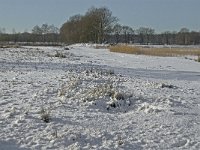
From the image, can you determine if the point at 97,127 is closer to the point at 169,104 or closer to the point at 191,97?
the point at 169,104

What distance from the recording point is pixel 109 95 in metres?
10.1

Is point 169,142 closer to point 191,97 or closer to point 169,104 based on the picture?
point 169,104

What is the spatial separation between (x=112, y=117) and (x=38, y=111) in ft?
5.18

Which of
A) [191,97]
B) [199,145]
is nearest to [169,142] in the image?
[199,145]

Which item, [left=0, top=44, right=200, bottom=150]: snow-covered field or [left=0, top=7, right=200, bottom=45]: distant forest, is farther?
[left=0, top=7, right=200, bottom=45]: distant forest

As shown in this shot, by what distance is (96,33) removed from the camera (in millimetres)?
93188

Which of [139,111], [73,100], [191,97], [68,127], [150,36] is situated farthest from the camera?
[150,36]

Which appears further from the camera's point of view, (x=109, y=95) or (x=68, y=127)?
(x=109, y=95)

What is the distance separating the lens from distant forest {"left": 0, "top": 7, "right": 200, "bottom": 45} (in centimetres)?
9144

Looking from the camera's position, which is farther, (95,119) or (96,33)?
(96,33)

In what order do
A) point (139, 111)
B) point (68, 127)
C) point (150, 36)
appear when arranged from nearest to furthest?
point (68, 127) → point (139, 111) → point (150, 36)

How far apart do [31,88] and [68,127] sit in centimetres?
435

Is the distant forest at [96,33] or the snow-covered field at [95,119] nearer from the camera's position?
the snow-covered field at [95,119]

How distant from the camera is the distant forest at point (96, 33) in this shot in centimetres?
9144
